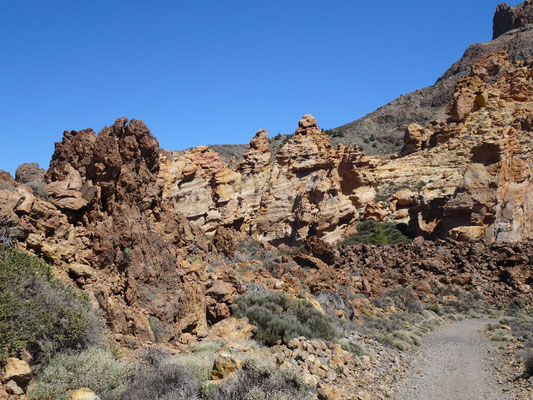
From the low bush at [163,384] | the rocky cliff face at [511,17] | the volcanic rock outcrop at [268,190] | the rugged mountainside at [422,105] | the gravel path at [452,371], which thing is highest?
the rocky cliff face at [511,17]

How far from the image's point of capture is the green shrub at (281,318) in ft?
29.2

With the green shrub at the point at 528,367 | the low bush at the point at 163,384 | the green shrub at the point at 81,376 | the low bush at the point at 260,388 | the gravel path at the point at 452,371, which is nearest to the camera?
the green shrub at the point at 81,376

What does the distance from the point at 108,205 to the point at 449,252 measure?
A: 62.8 feet

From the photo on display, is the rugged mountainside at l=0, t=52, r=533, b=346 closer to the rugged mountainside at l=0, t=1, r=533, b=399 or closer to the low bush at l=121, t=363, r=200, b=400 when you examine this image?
the rugged mountainside at l=0, t=1, r=533, b=399

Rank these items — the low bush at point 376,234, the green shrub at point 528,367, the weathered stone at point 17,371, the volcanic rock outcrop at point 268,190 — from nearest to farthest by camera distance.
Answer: the weathered stone at point 17,371 < the green shrub at point 528,367 < the volcanic rock outcrop at point 268,190 < the low bush at point 376,234

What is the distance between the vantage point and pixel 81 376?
5.16 m

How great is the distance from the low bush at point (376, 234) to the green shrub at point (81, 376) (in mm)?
21238

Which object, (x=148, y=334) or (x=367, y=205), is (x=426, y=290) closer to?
(x=367, y=205)

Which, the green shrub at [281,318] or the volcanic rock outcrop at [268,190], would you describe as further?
the volcanic rock outcrop at [268,190]

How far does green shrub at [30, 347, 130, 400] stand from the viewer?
190 inches

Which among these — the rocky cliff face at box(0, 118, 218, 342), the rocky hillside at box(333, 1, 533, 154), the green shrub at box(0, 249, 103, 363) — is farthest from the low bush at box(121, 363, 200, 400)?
the rocky hillside at box(333, 1, 533, 154)

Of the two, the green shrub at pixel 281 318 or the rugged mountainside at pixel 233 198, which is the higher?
the rugged mountainside at pixel 233 198

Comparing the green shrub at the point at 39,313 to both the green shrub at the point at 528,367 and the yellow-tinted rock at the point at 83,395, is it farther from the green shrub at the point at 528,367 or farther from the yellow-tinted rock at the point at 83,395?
the green shrub at the point at 528,367

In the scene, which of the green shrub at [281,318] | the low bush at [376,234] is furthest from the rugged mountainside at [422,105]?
the green shrub at [281,318]
